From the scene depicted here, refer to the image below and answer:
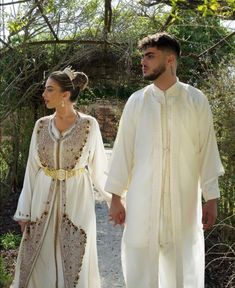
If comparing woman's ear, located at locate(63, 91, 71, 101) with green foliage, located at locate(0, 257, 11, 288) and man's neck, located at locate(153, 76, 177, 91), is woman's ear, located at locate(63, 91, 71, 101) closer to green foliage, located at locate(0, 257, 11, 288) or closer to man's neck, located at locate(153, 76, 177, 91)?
man's neck, located at locate(153, 76, 177, 91)

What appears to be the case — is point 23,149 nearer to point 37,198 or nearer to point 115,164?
point 37,198

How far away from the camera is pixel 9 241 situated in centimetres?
588

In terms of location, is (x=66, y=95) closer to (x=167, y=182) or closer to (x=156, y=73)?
(x=156, y=73)

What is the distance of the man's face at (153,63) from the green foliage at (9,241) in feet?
10.3

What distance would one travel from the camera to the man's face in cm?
341

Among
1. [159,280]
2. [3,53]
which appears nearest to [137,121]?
[159,280]

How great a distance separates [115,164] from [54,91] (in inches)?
33.0

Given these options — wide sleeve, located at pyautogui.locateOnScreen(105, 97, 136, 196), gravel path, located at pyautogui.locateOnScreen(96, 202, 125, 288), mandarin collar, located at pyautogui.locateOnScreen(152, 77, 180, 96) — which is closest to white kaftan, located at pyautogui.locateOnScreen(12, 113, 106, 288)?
wide sleeve, located at pyautogui.locateOnScreen(105, 97, 136, 196)

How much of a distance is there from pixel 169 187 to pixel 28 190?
1.21 m

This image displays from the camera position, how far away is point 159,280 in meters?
3.41

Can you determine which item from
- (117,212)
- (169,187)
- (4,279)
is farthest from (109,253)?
(169,187)

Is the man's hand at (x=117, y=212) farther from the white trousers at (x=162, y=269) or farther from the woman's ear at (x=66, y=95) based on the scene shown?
the woman's ear at (x=66, y=95)

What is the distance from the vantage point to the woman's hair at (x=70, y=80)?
402 cm

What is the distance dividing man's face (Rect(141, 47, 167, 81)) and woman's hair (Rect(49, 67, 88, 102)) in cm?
85
